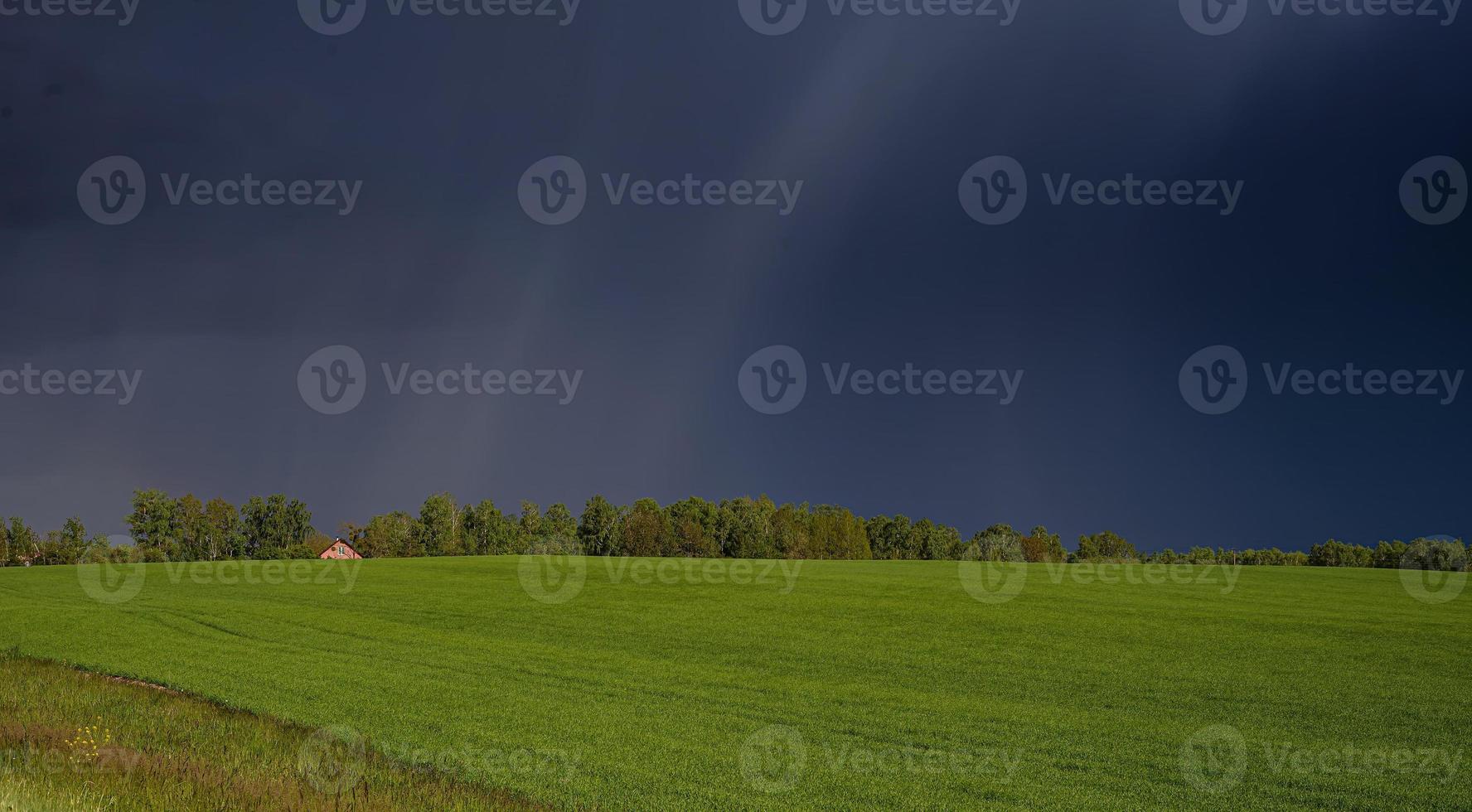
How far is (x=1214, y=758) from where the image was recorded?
55.1 feet

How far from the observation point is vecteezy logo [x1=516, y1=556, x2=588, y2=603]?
46.2 m

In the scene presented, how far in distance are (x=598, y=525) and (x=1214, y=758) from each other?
148m

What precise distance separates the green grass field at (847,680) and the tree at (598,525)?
4300 inches

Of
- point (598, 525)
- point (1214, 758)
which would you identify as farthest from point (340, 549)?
point (1214, 758)

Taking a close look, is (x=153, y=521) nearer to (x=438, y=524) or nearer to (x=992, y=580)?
(x=438, y=524)

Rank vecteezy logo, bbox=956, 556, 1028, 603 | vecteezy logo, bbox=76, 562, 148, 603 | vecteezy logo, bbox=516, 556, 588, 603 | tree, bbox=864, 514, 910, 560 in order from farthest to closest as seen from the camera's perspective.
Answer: tree, bbox=864, 514, 910, 560 < vecteezy logo, bbox=76, 562, 148, 603 < vecteezy logo, bbox=516, 556, 588, 603 < vecteezy logo, bbox=956, 556, 1028, 603

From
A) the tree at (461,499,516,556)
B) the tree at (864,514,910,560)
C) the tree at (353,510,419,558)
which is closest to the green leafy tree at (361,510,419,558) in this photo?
the tree at (353,510,419,558)

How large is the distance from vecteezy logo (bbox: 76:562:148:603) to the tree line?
7816 cm

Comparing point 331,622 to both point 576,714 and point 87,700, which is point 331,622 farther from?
point 576,714

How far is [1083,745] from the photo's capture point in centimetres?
1745

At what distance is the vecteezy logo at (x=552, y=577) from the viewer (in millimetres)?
46188
